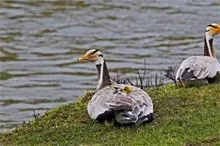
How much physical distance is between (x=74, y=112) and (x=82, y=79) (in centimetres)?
1239

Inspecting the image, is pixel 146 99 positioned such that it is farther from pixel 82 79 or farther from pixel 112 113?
pixel 82 79

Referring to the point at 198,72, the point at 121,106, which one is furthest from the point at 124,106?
the point at 198,72

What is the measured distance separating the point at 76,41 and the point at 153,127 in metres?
20.3

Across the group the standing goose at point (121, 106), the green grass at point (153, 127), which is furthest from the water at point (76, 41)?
the standing goose at point (121, 106)

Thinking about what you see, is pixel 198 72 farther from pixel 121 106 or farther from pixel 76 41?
pixel 76 41

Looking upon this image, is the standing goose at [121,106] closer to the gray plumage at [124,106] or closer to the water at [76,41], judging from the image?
the gray plumage at [124,106]

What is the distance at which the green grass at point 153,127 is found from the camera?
10516mm

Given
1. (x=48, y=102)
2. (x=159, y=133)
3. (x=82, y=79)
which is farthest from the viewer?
(x=82, y=79)

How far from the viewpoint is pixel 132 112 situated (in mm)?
10789

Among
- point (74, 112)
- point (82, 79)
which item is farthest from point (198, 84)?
point (82, 79)

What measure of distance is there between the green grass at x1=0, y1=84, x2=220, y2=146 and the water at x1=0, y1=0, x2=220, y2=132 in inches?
248

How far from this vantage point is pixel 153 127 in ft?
36.2

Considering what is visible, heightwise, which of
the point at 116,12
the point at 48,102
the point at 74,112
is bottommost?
the point at 116,12

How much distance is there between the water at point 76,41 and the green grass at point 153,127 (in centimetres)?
631
